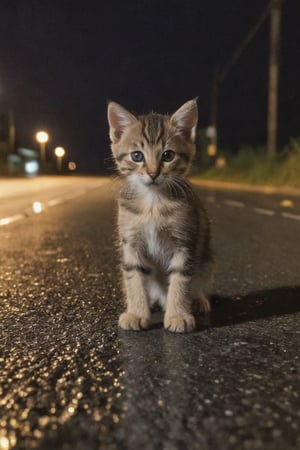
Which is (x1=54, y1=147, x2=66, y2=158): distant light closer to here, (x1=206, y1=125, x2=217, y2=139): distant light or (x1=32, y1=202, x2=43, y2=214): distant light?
(x1=206, y1=125, x2=217, y2=139): distant light

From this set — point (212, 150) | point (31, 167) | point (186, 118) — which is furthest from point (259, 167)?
point (31, 167)

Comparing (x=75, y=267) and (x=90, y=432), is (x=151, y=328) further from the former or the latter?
(x=75, y=267)

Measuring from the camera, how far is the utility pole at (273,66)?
66.7 feet

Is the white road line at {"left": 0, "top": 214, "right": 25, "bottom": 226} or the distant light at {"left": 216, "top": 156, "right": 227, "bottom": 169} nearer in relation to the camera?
the white road line at {"left": 0, "top": 214, "right": 25, "bottom": 226}

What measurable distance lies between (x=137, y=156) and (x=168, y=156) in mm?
198

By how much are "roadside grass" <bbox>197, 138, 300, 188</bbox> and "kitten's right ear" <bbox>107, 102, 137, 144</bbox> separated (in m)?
14.6

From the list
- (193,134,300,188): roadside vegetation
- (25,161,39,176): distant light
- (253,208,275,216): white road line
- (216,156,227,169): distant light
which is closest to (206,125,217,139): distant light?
(193,134,300,188): roadside vegetation

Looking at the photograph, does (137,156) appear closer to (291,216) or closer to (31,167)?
(291,216)

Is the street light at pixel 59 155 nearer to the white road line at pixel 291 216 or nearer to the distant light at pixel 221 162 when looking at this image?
the distant light at pixel 221 162

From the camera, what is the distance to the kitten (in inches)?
123

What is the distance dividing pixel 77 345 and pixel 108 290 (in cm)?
132

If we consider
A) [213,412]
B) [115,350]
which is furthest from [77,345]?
[213,412]

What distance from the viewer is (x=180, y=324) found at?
298cm

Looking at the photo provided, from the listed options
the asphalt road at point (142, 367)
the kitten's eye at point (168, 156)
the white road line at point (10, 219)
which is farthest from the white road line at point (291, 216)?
the kitten's eye at point (168, 156)
